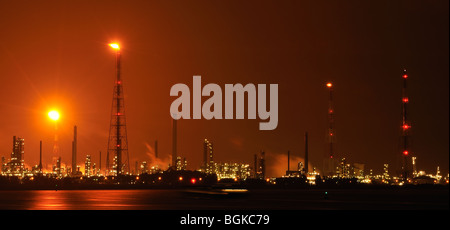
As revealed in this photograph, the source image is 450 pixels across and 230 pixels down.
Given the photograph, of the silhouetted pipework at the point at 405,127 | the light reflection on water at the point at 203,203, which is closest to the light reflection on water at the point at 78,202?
the light reflection on water at the point at 203,203

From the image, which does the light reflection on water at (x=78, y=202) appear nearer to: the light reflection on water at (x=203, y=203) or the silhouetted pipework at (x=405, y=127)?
the light reflection on water at (x=203, y=203)

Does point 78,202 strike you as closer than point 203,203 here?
No

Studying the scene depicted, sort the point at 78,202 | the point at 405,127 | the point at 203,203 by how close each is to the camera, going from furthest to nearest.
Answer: the point at 405,127, the point at 78,202, the point at 203,203

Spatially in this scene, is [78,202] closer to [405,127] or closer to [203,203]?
[203,203]

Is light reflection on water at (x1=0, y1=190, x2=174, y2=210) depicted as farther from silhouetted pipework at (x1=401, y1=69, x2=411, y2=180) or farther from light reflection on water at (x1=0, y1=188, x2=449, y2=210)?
silhouetted pipework at (x1=401, y1=69, x2=411, y2=180)

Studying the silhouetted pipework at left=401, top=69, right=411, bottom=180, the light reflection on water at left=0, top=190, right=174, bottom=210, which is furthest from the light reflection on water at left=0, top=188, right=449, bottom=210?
the silhouetted pipework at left=401, top=69, right=411, bottom=180

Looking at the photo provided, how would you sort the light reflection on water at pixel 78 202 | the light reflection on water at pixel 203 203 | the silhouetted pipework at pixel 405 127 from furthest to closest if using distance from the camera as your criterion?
the silhouetted pipework at pixel 405 127
the light reflection on water at pixel 203 203
the light reflection on water at pixel 78 202

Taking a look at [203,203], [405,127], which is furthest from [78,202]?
[405,127]
